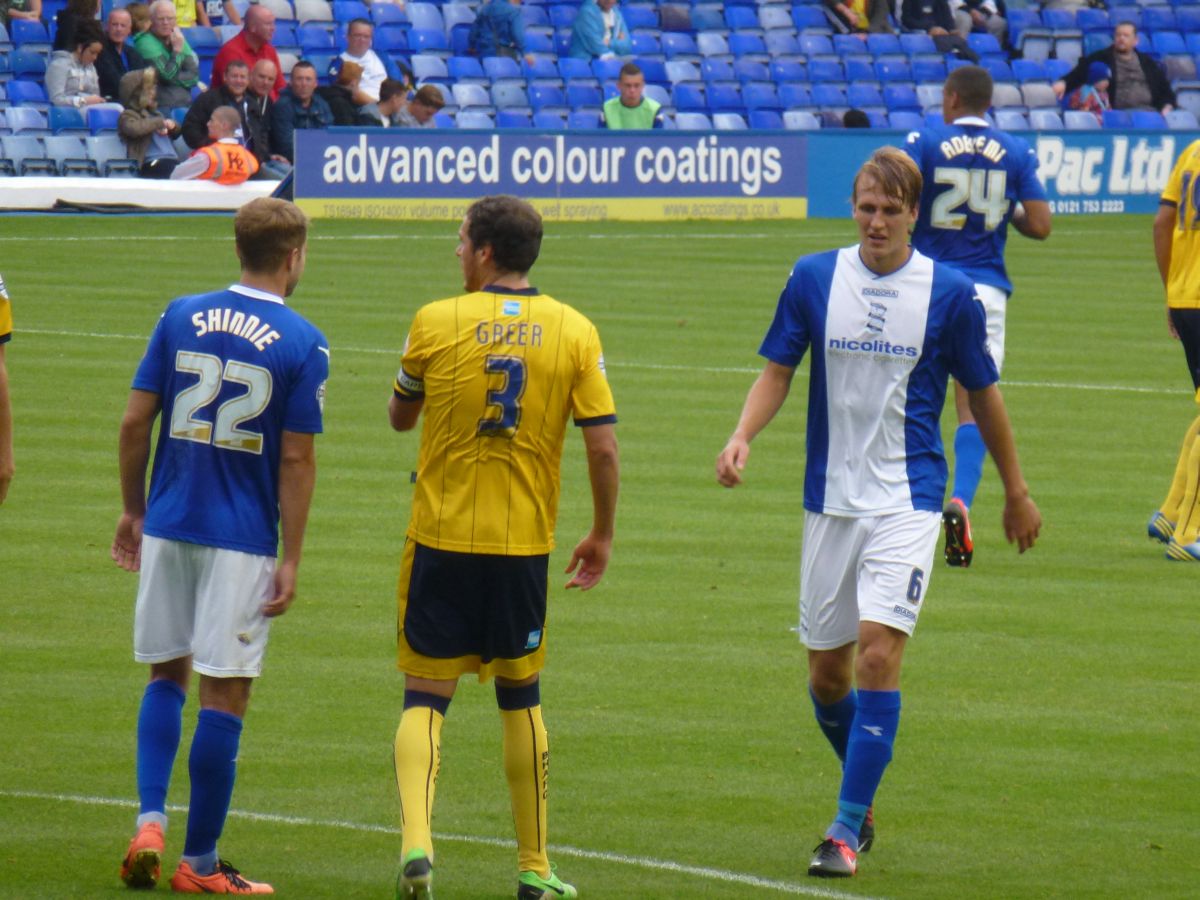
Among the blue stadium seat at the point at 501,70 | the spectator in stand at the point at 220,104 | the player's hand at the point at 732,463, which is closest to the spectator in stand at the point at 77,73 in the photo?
the spectator in stand at the point at 220,104

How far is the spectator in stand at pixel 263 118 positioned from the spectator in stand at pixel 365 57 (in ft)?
5.70

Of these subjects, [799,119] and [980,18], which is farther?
[980,18]

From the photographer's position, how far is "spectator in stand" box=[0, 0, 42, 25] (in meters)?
27.5

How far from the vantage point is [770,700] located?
786 centimetres

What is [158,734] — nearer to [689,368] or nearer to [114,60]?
[689,368]

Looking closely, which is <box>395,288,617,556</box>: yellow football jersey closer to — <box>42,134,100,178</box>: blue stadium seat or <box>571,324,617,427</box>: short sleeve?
<box>571,324,617,427</box>: short sleeve

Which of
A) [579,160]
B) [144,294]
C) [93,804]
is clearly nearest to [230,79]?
Answer: [579,160]

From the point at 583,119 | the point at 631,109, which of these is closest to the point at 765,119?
the point at 583,119

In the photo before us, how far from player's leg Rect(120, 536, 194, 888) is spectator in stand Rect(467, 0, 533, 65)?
87.2 ft

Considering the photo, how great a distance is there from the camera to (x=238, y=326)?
542 centimetres

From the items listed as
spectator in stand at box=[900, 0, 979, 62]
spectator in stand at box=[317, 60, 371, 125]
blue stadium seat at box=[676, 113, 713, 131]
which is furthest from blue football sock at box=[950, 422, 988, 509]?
spectator in stand at box=[900, 0, 979, 62]

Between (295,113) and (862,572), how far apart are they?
69.8ft

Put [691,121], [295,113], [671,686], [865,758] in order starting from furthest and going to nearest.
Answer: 1. [691,121]
2. [295,113]
3. [671,686]
4. [865,758]

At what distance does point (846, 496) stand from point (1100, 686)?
2.56m
